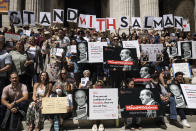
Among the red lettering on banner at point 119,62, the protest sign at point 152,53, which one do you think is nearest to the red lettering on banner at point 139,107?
the red lettering on banner at point 119,62

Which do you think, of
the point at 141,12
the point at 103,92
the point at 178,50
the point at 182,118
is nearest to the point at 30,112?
the point at 103,92

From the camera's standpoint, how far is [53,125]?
481 cm

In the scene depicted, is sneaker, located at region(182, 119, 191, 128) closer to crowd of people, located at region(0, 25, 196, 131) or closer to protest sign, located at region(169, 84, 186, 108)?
crowd of people, located at region(0, 25, 196, 131)

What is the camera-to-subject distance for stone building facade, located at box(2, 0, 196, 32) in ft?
51.7

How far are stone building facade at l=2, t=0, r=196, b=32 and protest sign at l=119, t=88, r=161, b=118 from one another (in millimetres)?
11839

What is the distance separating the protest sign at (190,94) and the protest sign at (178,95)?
119mm

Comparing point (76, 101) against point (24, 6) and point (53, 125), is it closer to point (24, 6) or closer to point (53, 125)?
point (53, 125)

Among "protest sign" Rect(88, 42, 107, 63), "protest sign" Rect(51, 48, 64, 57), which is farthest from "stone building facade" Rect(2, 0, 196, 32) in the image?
"protest sign" Rect(88, 42, 107, 63)

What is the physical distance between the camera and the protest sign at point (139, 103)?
506cm

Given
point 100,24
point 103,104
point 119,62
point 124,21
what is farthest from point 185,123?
point 124,21

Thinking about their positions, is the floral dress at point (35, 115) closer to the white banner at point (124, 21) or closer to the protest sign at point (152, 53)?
the protest sign at point (152, 53)

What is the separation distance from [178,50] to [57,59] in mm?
5655

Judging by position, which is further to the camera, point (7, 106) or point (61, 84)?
point (61, 84)

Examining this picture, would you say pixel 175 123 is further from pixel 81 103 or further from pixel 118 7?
pixel 118 7
